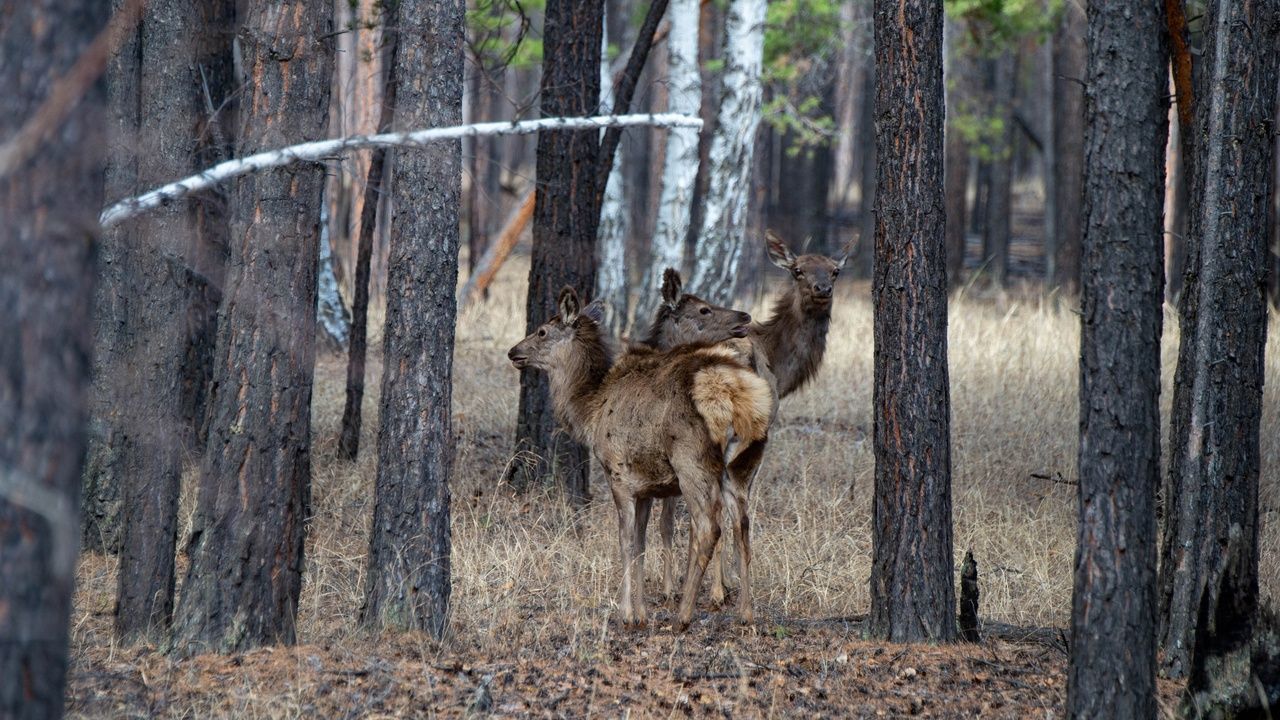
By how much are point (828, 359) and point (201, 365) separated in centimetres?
846

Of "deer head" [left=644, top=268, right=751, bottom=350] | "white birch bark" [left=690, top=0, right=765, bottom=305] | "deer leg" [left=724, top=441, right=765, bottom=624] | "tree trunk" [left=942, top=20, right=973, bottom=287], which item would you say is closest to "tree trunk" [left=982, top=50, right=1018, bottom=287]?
"tree trunk" [left=942, top=20, right=973, bottom=287]

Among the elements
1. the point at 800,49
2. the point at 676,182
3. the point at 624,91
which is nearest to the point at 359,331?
the point at 624,91

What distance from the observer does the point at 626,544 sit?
7922mm

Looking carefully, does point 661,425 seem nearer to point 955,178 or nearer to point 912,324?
point 912,324

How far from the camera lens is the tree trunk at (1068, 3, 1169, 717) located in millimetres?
4957

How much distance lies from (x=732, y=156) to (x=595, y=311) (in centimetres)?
667

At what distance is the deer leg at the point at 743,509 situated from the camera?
7.76 m

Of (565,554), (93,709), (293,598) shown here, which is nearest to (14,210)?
(93,709)

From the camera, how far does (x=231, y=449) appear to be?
6238 millimetres

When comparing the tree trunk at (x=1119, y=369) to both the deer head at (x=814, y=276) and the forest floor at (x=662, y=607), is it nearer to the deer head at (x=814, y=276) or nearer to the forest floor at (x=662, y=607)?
the forest floor at (x=662, y=607)

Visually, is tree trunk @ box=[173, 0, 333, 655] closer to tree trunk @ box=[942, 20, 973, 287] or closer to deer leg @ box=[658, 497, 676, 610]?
deer leg @ box=[658, 497, 676, 610]

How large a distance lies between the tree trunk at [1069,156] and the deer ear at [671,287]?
12443 millimetres

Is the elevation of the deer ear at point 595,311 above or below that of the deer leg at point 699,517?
above

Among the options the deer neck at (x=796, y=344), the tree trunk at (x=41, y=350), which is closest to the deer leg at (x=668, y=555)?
the deer neck at (x=796, y=344)
